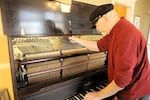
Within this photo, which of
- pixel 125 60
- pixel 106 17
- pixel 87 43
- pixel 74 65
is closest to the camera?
pixel 125 60

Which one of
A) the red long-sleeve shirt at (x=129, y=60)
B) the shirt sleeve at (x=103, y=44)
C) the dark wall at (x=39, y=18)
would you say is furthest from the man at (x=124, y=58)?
the shirt sleeve at (x=103, y=44)

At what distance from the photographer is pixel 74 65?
136cm

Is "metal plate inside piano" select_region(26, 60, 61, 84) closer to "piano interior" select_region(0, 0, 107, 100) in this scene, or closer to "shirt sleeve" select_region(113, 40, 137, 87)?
"piano interior" select_region(0, 0, 107, 100)

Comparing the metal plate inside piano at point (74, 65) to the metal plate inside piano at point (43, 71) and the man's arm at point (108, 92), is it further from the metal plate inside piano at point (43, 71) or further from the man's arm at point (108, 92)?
the man's arm at point (108, 92)

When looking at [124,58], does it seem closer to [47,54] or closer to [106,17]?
[106,17]

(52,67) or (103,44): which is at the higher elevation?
(103,44)

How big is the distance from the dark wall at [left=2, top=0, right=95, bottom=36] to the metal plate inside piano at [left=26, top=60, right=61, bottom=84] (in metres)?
0.25

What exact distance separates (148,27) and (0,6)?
3987mm

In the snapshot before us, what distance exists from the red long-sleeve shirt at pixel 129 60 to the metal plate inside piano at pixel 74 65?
307mm

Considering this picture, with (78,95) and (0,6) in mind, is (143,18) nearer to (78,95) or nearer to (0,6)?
(78,95)

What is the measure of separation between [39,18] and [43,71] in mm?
416

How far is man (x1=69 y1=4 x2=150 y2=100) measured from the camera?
1011mm

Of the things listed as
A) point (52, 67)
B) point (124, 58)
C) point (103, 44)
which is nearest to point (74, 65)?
point (52, 67)

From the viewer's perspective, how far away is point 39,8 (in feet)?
3.31
